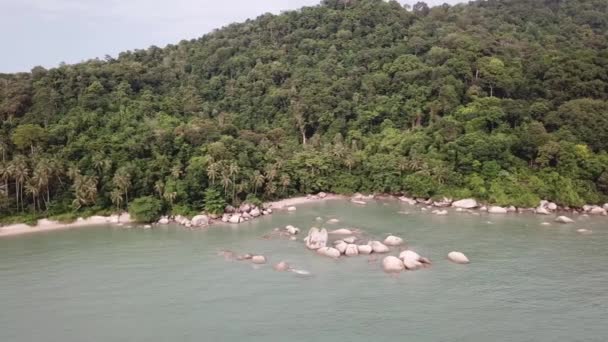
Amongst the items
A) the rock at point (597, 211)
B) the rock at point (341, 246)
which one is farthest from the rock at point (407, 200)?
the rock at point (341, 246)

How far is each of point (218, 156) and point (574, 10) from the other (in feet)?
226

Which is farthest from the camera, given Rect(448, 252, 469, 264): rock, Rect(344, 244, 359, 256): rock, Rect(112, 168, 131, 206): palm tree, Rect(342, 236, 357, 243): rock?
Rect(112, 168, 131, 206): palm tree

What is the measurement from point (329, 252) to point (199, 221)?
13.4 metres

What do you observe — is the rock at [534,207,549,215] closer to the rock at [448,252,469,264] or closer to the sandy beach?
the rock at [448,252,469,264]

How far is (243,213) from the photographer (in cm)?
3778

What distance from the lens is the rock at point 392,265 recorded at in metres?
23.9

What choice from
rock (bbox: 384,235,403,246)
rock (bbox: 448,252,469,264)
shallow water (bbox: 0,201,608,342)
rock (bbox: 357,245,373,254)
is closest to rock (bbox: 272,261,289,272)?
shallow water (bbox: 0,201,608,342)

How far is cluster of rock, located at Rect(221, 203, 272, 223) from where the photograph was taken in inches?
1433

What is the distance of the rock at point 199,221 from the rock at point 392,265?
55.1ft

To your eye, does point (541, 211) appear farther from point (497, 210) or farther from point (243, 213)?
point (243, 213)

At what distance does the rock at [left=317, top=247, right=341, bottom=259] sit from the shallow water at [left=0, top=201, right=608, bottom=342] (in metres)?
0.64

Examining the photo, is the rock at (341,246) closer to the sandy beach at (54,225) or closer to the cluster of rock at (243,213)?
the cluster of rock at (243,213)

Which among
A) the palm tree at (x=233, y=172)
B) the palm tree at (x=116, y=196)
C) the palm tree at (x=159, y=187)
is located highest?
the palm tree at (x=233, y=172)

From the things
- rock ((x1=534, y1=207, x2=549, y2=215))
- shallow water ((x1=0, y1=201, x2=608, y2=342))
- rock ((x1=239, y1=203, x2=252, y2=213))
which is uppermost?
rock ((x1=534, y1=207, x2=549, y2=215))
